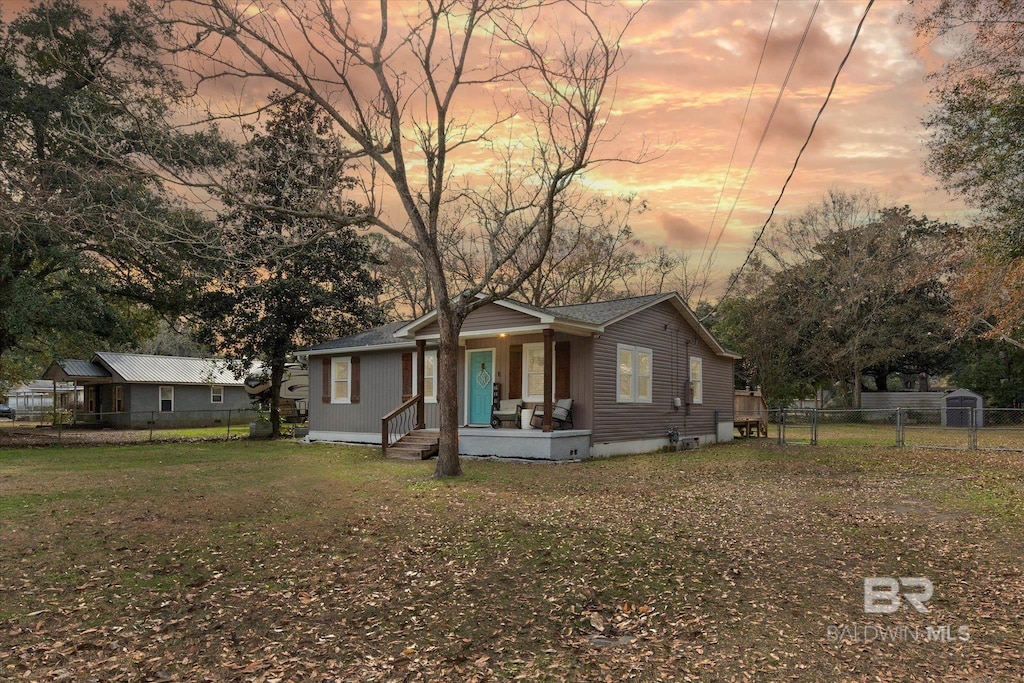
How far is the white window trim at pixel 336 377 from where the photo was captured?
67.1ft

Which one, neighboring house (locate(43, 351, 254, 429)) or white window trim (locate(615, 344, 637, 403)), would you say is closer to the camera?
white window trim (locate(615, 344, 637, 403))

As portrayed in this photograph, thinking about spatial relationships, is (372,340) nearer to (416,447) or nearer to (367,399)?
(367,399)

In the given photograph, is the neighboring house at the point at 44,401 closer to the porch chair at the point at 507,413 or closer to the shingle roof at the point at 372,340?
the shingle roof at the point at 372,340

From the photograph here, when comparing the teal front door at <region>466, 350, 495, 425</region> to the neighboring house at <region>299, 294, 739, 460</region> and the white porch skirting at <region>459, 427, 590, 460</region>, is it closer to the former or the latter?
the neighboring house at <region>299, 294, 739, 460</region>

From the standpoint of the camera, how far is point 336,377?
2086cm

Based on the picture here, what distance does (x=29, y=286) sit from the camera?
18312 mm

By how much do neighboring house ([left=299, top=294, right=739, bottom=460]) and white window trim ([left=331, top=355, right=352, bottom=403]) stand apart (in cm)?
3

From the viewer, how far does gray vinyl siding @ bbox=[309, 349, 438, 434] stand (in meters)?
19.3

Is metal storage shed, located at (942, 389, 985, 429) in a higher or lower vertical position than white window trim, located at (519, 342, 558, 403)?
lower

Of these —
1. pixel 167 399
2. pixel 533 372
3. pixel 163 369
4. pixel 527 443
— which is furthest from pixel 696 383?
pixel 163 369

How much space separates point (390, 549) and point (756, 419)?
19.8 m

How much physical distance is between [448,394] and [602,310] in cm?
664

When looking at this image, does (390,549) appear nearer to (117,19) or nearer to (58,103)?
(117,19)

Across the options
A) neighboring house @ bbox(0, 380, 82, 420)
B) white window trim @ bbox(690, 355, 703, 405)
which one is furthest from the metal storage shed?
neighboring house @ bbox(0, 380, 82, 420)
